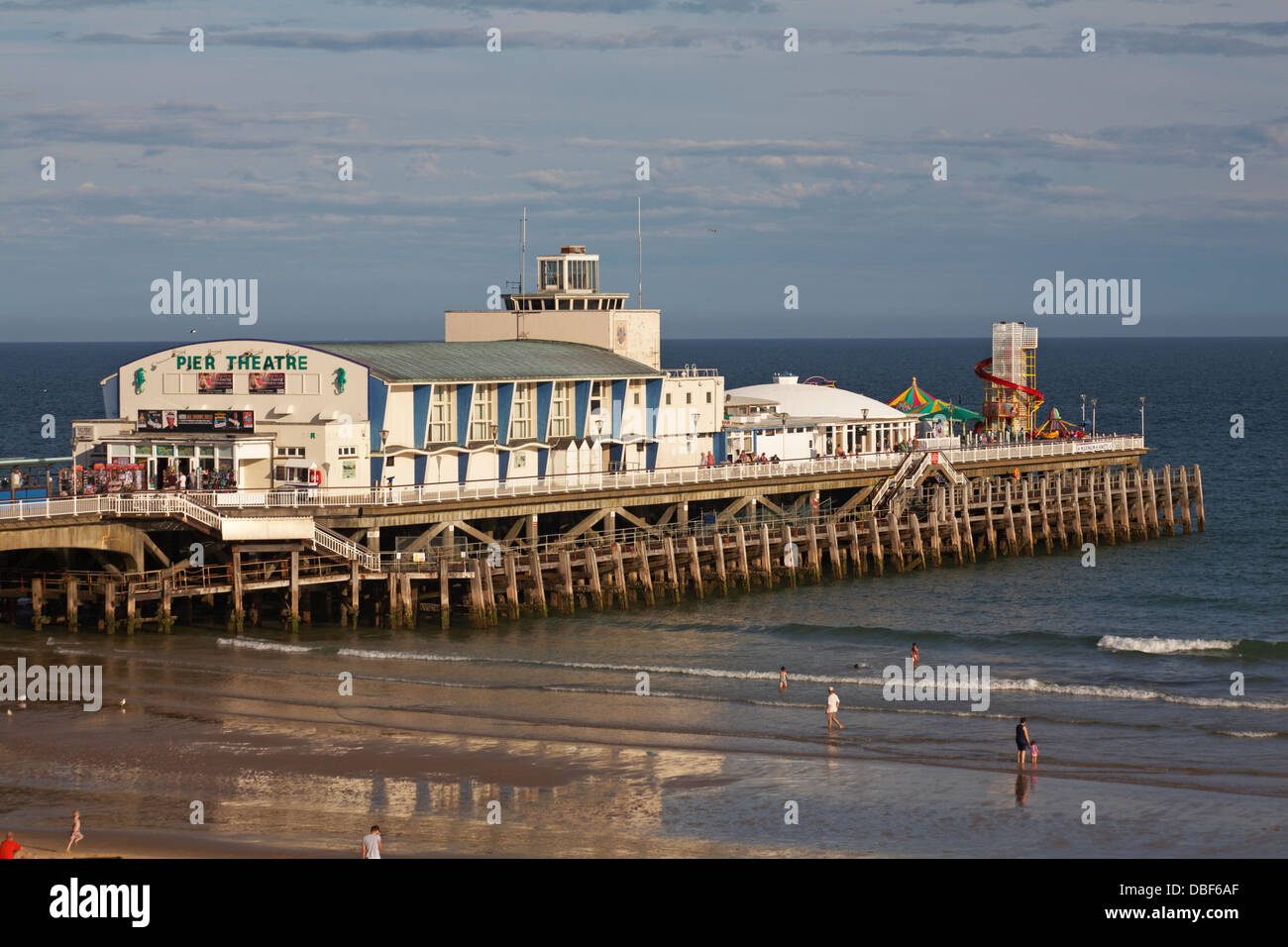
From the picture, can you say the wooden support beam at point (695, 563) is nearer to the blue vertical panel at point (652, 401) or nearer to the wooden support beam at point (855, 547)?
the blue vertical panel at point (652, 401)

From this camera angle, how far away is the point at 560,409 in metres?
66.5

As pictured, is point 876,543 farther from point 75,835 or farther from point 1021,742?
point 75,835

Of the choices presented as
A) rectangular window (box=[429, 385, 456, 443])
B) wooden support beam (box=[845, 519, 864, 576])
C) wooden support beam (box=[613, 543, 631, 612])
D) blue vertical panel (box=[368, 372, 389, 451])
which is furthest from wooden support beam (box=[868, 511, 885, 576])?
blue vertical panel (box=[368, 372, 389, 451])

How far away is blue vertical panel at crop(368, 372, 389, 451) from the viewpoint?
191ft

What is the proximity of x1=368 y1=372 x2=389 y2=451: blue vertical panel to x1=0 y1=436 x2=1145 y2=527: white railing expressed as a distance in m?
1.99

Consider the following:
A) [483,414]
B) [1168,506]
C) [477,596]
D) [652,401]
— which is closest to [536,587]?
[477,596]

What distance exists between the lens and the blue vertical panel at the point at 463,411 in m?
61.8

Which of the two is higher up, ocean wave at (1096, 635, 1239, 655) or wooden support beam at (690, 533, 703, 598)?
wooden support beam at (690, 533, 703, 598)

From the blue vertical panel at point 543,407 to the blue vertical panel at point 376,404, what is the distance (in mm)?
7960

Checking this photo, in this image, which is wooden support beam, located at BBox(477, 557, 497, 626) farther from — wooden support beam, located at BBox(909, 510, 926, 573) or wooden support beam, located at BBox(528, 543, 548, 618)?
wooden support beam, located at BBox(909, 510, 926, 573)

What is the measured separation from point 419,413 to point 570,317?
16375 mm
